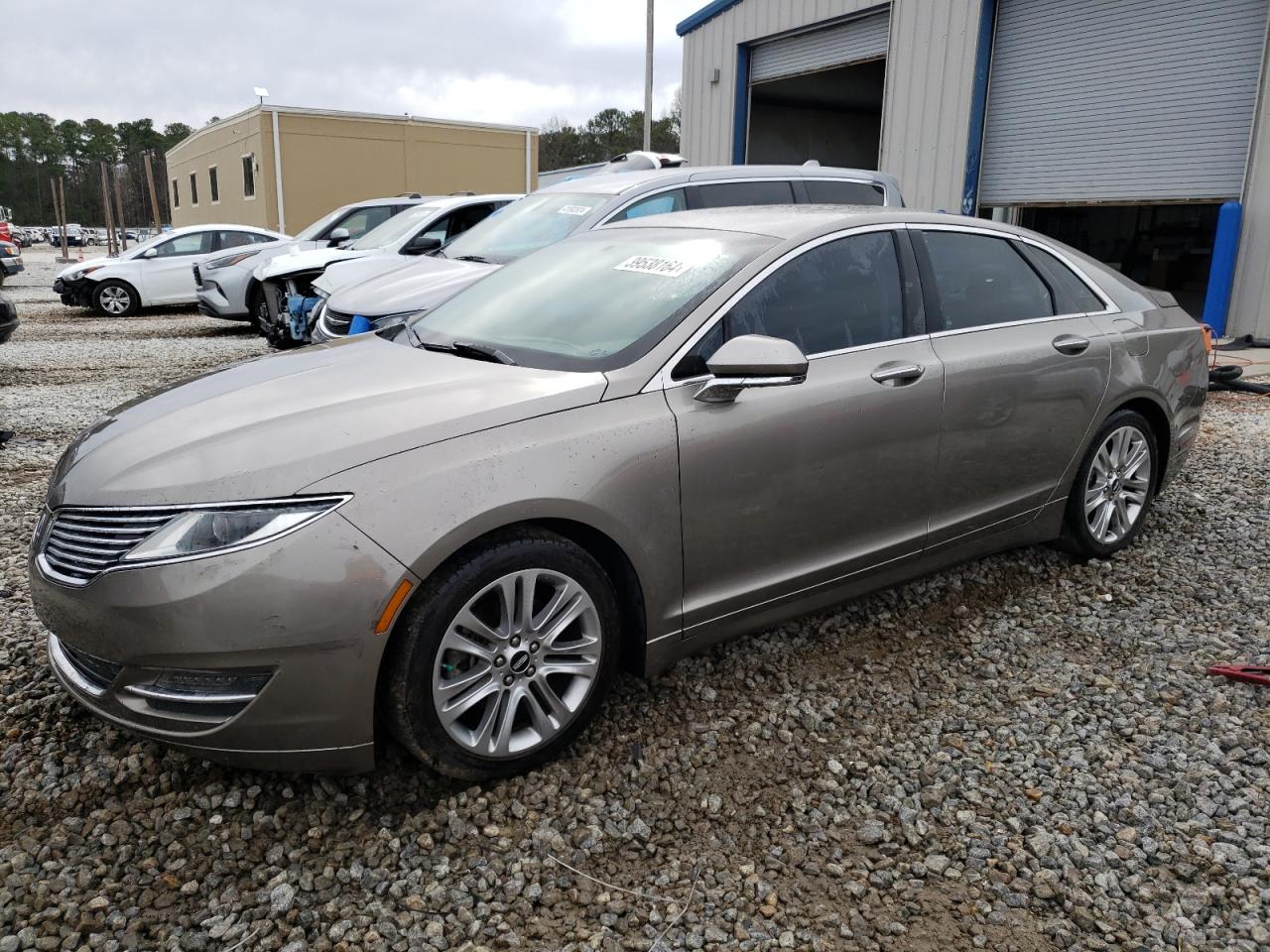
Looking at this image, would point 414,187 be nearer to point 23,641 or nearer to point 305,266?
point 305,266

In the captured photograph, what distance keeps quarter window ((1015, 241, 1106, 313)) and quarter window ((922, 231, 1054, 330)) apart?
2.0 inches

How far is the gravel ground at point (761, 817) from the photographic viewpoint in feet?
7.41

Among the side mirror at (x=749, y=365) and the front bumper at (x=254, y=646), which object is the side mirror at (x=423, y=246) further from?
the front bumper at (x=254, y=646)

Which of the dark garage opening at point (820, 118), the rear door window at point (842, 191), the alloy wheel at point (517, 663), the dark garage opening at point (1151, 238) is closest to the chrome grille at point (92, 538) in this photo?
the alloy wheel at point (517, 663)

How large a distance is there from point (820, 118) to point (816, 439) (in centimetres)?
1943

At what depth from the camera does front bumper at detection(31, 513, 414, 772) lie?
229 centimetres

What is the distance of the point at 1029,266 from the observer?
4.06 meters

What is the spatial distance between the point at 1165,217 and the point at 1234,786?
62.1ft

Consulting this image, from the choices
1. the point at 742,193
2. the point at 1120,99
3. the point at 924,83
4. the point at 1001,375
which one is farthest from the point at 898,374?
the point at 924,83

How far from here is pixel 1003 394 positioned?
367 cm

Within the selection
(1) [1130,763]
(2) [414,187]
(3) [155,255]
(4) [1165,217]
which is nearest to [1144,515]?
(1) [1130,763]

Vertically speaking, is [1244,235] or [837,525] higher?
[1244,235]

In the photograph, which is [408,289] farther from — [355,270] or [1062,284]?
[1062,284]

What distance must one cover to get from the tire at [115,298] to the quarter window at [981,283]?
1453 cm
